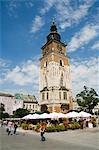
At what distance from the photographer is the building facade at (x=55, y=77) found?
75.5m

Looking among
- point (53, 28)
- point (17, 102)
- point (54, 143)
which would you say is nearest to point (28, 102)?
point (17, 102)

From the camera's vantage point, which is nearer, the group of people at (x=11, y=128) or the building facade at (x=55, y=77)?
the group of people at (x=11, y=128)

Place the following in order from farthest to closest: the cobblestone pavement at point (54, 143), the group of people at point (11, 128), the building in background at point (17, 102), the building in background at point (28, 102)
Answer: the building in background at point (28, 102), the building in background at point (17, 102), the group of people at point (11, 128), the cobblestone pavement at point (54, 143)

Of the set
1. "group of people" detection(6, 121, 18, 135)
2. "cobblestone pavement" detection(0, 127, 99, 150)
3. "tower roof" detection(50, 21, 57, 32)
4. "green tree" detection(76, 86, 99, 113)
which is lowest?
"cobblestone pavement" detection(0, 127, 99, 150)

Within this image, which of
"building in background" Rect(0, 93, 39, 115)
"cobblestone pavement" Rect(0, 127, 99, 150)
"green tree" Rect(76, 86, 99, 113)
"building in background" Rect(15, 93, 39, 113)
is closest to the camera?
"cobblestone pavement" Rect(0, 127, 99, 150)

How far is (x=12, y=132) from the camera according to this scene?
99.8 ft

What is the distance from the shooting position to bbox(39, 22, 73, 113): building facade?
75.5 metres

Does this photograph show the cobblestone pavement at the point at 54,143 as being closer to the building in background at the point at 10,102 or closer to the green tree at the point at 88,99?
the green tree at the point at 88,99

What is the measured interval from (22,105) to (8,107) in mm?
8029

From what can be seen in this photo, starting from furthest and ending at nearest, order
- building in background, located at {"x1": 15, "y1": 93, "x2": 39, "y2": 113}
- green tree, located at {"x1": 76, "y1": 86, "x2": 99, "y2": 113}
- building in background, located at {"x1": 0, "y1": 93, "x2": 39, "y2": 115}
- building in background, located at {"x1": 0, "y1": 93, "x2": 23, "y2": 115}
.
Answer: building in background, located at {"x1": 15, "y1": 93, "x2": 39, "y2": 113}, building in background, located at {"x1": 0, "y1": 93, "x2": 39, "y2": 115}, building in background, located at {"x1": 0, "y1": 93, "x2": 23, "y2": 115}, green tree, located at {"x1": 76, "y1": 86, "x2": 99, "y2": 113}

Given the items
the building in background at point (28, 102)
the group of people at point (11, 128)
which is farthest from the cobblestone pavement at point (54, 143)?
the building in background at point (28, 102)

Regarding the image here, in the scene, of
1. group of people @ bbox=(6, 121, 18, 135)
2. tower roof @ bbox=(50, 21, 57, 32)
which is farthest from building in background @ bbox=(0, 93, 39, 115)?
group of people @ bbox=(6, 121, 18, 135)

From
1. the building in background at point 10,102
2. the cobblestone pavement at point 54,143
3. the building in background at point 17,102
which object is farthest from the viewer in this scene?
the building in background at point 17,102

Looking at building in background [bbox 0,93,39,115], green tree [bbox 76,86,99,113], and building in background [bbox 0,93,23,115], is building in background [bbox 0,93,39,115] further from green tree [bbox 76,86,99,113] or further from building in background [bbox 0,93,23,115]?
green tree [bbox 76,86,99,113]
